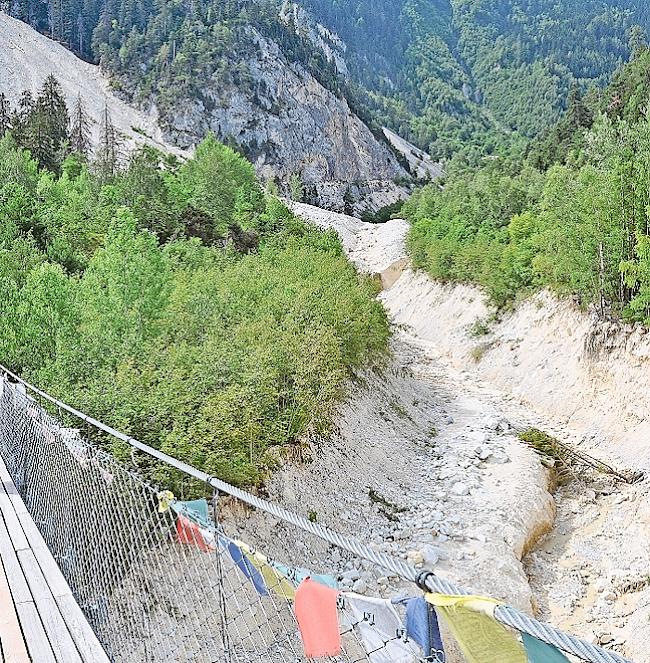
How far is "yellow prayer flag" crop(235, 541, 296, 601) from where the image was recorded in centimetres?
409

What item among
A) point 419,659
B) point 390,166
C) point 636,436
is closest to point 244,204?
point 636,436

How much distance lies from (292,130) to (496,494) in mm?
86522

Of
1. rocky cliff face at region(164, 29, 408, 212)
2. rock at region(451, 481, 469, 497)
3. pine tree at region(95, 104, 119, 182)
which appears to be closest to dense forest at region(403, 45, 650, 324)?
rock at region(451, 481, 469, 497)

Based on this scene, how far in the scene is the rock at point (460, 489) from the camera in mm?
16969

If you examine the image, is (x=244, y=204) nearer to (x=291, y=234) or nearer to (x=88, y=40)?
(x=291, y=234)

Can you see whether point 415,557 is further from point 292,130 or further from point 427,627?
point 292,130

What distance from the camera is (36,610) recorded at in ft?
17.9

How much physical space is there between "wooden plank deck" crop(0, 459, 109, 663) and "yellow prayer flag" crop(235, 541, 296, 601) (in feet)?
4.92

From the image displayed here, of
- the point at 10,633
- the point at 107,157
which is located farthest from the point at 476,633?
the point at 107,157

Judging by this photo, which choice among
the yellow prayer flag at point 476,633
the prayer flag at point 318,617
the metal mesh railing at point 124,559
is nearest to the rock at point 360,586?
the metal mesh railing at point 124,559

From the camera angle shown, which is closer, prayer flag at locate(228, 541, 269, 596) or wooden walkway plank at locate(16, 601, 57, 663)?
prayer flag at locate(228, 541, 269, 596)

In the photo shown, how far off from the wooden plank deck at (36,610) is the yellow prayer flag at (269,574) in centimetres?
150

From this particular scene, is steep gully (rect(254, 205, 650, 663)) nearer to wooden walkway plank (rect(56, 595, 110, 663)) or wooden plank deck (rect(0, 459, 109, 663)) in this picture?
wooden plank deck (rect(0, 459, 109, 663))

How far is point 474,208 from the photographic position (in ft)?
146
